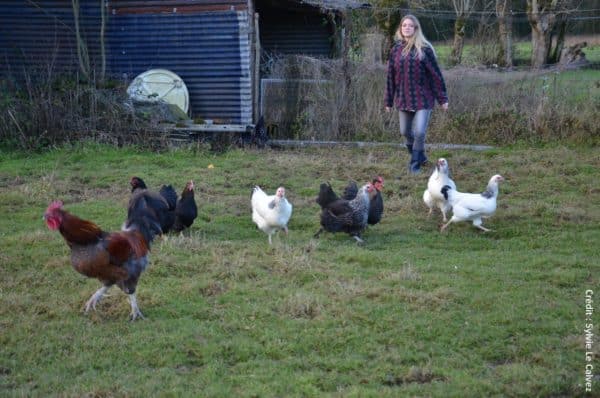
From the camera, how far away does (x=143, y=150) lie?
44.5 feet

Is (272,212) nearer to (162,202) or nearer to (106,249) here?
(162,202)

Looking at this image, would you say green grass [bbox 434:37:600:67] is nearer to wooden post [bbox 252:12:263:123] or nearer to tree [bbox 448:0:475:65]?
tree [bbox 448:0:475:65]

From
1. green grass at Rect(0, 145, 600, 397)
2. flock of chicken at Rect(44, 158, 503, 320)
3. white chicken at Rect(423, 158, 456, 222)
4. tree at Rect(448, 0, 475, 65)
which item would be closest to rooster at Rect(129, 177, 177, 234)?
flock of chicken at Rect(44, 158, 503, 320)

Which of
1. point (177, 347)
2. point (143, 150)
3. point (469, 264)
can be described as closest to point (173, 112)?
point (143, 150)

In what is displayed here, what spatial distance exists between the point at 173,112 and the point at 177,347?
998cm

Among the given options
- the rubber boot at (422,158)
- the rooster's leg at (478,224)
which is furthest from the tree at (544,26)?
the rooster's leg at (478,224)

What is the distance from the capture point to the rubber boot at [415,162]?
447 inches

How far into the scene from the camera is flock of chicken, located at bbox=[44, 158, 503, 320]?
591 cm

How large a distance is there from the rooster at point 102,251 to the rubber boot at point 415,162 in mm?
6183

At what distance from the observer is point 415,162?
37.6 ft

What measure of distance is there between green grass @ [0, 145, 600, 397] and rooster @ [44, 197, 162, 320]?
38 cm

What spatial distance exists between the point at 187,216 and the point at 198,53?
7799 millimetres

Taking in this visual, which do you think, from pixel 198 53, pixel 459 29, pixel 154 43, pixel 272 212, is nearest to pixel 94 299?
pixel 272 212

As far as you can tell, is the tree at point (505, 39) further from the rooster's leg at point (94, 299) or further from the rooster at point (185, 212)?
the rooster's leg at point (94, 299)
